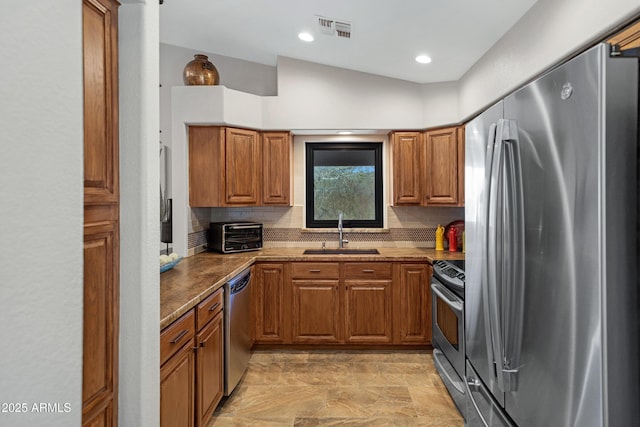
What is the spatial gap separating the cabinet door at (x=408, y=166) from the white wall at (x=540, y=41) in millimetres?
648

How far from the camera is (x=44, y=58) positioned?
0.59 m

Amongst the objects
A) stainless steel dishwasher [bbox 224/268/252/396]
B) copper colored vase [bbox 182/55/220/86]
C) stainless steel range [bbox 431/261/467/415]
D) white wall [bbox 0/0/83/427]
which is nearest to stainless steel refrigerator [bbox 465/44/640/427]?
stainless steel range [bbox 431/261/467/415]

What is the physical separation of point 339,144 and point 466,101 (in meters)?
1.38

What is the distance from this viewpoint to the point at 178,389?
70.2 inches

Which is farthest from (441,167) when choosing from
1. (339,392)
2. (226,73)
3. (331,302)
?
(226,73)

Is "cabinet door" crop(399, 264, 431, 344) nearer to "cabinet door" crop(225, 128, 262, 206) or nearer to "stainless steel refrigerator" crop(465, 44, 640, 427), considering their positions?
"cabinet door" crop(225, 128, 262, 206)

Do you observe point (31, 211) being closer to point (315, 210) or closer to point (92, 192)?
point (92, 192)

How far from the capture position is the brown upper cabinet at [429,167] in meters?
3.59

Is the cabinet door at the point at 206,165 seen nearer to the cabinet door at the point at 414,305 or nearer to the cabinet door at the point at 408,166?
the cabinet door at the point at 408,166

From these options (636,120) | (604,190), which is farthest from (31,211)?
(636,120)

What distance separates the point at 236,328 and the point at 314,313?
96 cm

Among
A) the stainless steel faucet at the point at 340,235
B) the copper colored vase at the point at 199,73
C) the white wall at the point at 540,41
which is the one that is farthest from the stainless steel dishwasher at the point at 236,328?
the white wall at the point at 540,41

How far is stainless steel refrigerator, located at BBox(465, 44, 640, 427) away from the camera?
95 centimetres

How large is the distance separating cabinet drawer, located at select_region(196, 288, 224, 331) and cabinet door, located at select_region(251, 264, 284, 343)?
3.36ft
